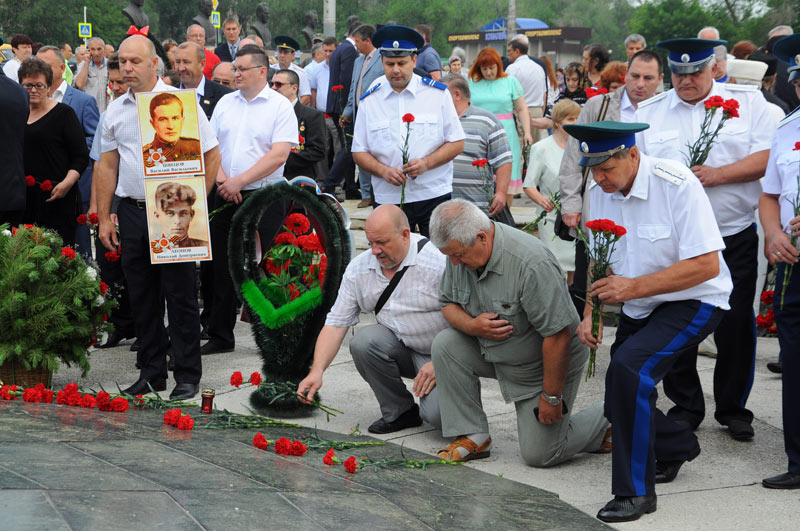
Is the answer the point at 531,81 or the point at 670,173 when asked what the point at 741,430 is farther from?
the point at 531,81

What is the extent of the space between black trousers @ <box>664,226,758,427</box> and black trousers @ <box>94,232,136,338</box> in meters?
4.37

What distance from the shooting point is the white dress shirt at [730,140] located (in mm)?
5613

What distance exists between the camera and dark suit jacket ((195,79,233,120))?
8.60m

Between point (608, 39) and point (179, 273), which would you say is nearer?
point (179, 273)

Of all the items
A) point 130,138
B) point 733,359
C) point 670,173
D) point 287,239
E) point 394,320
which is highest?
point 130,138

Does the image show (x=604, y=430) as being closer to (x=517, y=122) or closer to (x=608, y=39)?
(x=517, y=122)

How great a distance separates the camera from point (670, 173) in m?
4.68

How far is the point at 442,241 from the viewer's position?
5000 mm

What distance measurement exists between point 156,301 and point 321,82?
8400 mm

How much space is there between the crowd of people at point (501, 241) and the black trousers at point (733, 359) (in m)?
0.01

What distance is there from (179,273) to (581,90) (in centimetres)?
625

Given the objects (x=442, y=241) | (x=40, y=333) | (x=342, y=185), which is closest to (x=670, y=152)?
(x=442, y=241)

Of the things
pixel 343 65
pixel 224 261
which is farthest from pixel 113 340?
pixel 343 65

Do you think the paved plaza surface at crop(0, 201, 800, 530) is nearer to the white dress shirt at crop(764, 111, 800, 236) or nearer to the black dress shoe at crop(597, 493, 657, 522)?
the black dress shoe at crop(597, 493, 657, 522)
